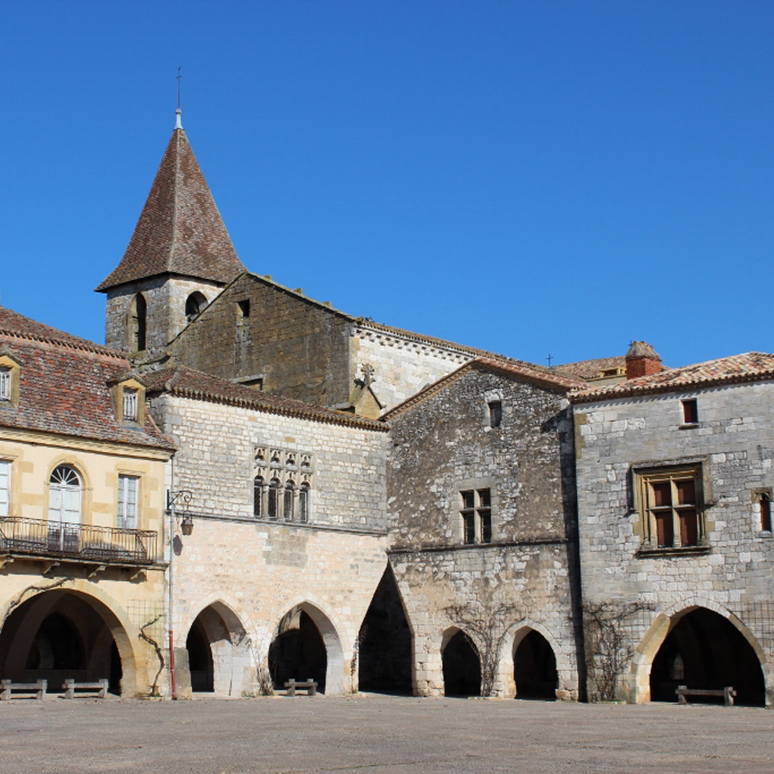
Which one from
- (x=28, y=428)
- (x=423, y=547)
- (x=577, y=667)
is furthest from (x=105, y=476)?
(x=577, y=667)

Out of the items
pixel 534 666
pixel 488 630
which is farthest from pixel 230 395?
pixel 534 666

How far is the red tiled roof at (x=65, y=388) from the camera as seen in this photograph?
27.9 meters

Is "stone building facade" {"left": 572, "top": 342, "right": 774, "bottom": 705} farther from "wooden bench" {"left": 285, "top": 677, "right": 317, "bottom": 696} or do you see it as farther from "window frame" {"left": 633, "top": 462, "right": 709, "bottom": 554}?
"wooden bench" {"left": 285, "top": 677, "right": 317, "bottom": 696}

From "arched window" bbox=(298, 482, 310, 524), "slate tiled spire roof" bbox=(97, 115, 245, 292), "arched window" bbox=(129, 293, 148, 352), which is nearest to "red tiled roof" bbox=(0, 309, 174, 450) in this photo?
"arched window" bbox=(298, 482, 310, 524)

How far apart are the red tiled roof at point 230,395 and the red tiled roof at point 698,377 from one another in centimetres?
605

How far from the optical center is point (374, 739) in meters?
17.1

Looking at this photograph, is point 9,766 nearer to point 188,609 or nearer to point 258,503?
point 188,609

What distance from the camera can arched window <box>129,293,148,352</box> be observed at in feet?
152

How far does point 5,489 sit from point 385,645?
12.9 m

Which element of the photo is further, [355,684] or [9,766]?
[355,684]

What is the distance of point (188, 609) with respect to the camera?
2919 centimetres

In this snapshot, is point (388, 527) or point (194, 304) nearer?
point (388, 527)

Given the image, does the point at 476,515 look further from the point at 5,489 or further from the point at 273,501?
the point at 5,489

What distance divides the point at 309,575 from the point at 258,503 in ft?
7.22
